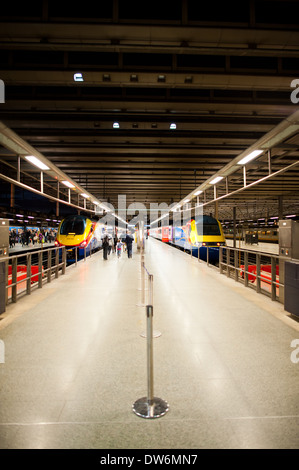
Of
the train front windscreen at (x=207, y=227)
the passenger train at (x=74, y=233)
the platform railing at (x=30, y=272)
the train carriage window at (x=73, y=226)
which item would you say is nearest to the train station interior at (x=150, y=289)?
the platform railing at (x=30, y=272)

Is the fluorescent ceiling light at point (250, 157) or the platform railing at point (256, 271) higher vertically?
the fluorescent ceiling light at point (250, 157)

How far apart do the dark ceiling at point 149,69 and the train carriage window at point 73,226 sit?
7560 mm

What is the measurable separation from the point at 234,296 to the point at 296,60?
15.5ft

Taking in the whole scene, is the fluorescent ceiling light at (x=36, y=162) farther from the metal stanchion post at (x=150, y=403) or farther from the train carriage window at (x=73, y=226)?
the train carriage window at (x=73, y=226)

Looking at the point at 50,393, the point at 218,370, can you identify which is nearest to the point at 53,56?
the point at 50,393

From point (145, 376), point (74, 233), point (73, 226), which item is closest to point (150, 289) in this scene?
point (145, 376)

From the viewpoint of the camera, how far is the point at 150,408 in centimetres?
206

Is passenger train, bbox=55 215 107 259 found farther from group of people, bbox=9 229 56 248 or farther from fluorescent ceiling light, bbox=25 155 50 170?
group of people, bbox=9 229 56 248

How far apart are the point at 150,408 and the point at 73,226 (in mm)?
13125

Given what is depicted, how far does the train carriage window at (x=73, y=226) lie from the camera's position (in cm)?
1411

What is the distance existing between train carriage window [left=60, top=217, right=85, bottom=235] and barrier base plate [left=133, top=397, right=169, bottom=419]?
1256 cm
